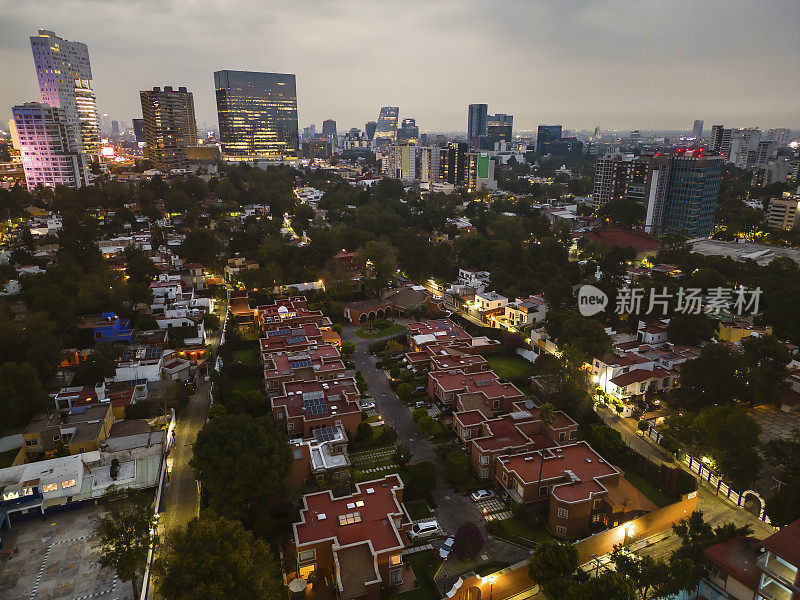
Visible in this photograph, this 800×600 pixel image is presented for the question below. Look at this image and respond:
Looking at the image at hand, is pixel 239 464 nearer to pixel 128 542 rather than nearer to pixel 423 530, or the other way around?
pixel 128 542

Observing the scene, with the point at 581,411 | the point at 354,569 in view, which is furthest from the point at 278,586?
the point at 581,411

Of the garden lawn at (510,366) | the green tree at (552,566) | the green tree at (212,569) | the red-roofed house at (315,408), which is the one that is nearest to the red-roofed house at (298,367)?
the red-roofed house at (315,408)

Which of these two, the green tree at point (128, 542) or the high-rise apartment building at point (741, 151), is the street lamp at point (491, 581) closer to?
the green tree at point (128, 542)

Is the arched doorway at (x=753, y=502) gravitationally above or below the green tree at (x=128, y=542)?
below

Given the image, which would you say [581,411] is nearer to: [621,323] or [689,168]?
[621,323]

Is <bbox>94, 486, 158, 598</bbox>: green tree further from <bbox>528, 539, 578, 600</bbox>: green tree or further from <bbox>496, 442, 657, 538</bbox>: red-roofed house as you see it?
<bbox>496, 442, 657, 538</bbox>: red-roofed house
